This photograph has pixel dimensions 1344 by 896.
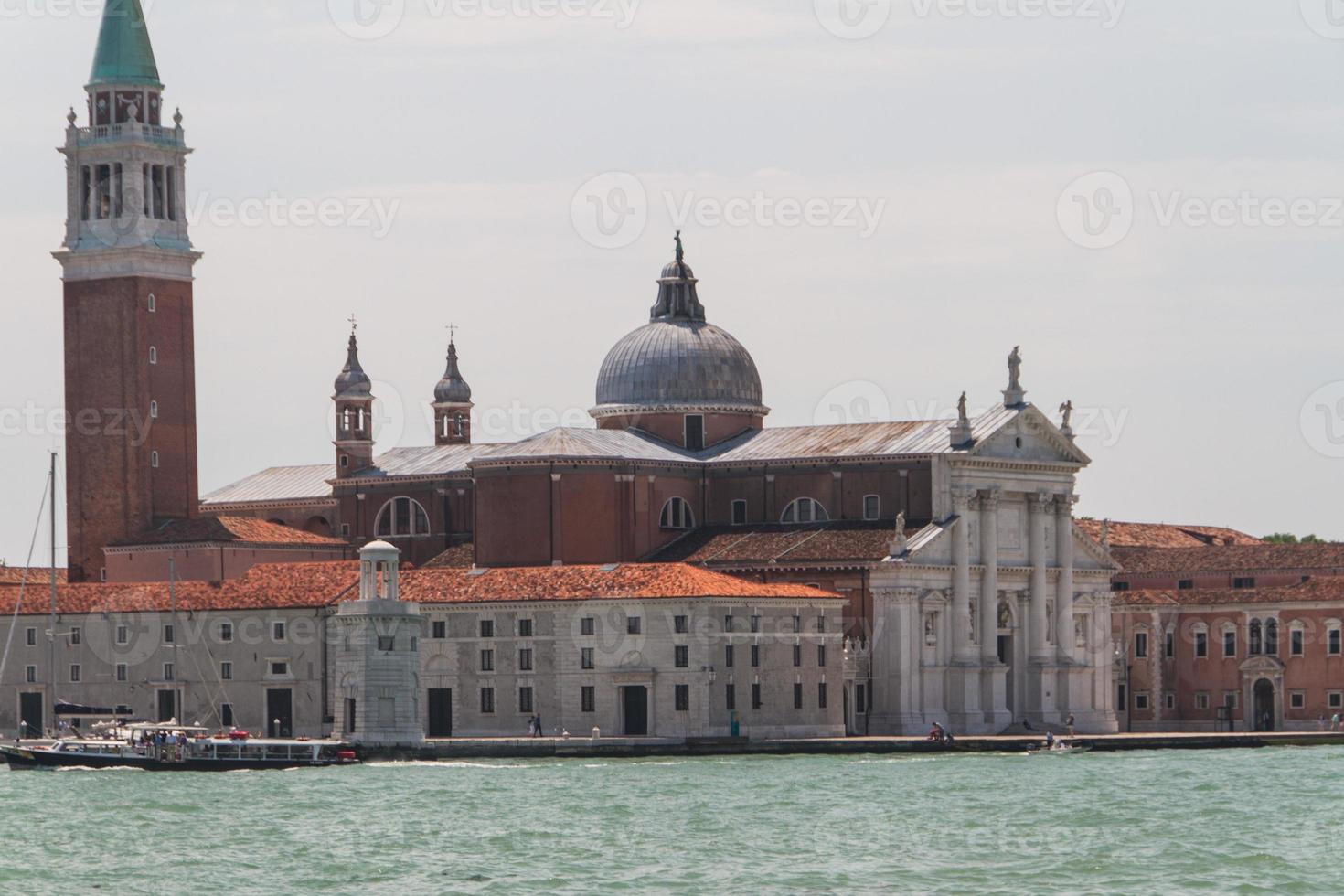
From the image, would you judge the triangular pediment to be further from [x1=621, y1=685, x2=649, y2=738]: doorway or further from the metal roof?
the metal roof

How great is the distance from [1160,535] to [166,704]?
38590mm

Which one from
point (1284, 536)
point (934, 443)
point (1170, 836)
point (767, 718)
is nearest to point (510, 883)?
point (1170, 836)

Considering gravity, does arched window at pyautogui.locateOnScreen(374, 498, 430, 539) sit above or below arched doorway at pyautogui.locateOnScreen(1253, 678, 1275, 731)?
above

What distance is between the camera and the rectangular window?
327 ft

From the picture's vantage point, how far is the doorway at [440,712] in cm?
8770

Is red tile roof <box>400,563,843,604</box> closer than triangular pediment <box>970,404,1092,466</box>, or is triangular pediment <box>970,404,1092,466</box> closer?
red tile roof <box>400,563,843,604</box>

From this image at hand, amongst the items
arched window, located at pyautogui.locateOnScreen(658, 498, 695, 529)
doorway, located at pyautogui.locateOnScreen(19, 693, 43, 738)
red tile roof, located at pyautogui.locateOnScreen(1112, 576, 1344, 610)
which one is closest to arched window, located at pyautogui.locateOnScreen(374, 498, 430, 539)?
arched window, located at pyautogui.locateOnScreen(658, 498, 695, 529)

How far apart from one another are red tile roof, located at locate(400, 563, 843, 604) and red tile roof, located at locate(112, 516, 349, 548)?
8.06 metres

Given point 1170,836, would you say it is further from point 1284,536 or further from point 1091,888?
point 1284,536

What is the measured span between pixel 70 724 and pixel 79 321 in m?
12.6

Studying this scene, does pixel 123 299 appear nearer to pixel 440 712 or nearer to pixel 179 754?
pixel 440 712

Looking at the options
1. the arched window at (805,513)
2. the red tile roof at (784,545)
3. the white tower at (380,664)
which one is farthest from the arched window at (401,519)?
the white tower at (380,664)

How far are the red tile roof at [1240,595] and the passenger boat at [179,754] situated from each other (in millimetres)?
29522

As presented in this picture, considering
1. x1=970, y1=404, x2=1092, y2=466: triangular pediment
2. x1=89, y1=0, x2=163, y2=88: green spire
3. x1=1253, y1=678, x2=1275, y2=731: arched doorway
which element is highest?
x1=89, y1=0, x2=163, y2=88: green spire
